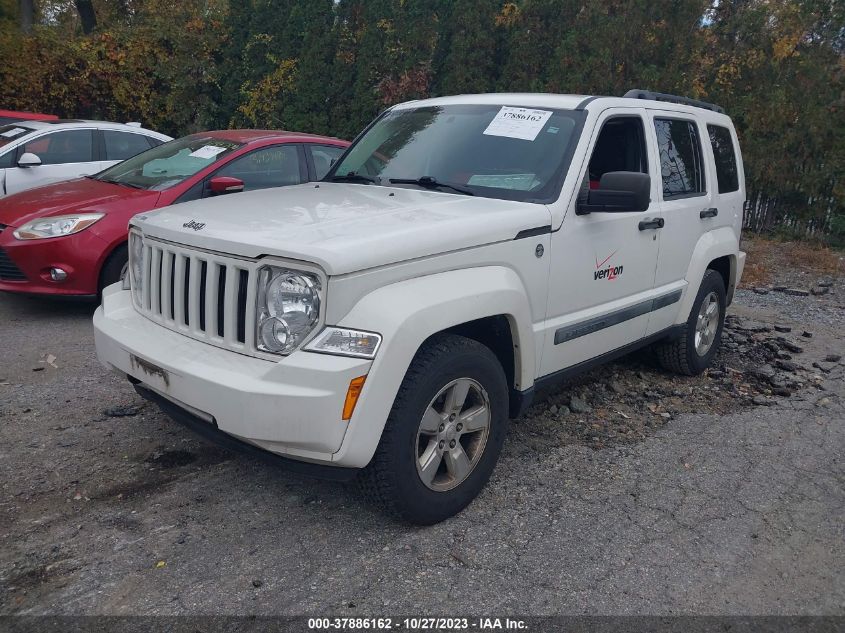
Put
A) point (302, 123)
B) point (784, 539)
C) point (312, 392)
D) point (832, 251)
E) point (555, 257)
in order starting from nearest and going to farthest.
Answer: point (312, 392), point (784, 539), point (555, 257), point (832, 251), point (302, 123)

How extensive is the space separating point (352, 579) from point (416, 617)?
1.11 feet

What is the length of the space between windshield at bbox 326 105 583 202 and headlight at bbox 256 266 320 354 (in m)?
1.37

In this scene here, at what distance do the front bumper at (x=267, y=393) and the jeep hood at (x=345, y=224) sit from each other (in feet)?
1.32

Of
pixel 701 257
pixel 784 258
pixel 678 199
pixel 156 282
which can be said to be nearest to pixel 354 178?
pixel 156 282

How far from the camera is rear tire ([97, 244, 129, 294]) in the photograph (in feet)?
20.3

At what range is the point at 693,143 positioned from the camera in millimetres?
5285

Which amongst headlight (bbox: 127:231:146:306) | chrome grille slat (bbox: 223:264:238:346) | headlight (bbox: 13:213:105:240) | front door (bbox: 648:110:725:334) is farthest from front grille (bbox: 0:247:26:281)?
front door (bbox: 648:110:725:334)

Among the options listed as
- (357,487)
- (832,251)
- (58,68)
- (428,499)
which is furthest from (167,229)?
(58,68)

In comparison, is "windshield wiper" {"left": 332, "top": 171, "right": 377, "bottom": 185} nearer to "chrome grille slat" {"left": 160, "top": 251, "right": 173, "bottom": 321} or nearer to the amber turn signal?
"chrome grille slat" {"left": 160, "top": 251, "right": 173, "bottom": 321}

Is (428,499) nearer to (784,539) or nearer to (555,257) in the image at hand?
(555,257)

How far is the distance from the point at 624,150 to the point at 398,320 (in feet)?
8.19

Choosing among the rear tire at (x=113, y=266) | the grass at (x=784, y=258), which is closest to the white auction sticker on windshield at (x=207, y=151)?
the rear tire at (x=113, y=266)

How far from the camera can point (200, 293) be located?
10.6 feet

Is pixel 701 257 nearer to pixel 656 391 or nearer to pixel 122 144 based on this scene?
pixel 656 391
